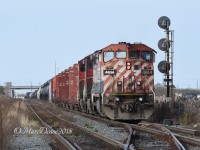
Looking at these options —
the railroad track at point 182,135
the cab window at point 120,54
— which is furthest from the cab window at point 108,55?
the railroad track at point 182,135

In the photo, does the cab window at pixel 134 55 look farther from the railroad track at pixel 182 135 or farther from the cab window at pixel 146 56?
the railroad track at pixel 182 135

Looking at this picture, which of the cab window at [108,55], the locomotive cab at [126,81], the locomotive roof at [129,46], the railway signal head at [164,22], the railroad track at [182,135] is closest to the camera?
the railroad track at [182,135]

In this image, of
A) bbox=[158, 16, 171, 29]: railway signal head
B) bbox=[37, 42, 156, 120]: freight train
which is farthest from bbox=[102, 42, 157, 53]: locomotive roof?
bbox=[158, 16, 171, 29]: railway signal head

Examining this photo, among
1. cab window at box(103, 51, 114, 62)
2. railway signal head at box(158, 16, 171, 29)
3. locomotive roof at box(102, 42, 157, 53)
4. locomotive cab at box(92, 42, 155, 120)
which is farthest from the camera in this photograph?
railway signal head at box(158, 16, 171, 29)

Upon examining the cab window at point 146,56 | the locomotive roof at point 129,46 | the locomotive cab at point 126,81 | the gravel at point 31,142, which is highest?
the locomotive roof at point 129,46

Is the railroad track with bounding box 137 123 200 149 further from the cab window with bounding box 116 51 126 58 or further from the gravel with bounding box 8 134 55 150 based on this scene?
the cab window with bounding box 116 51 126 58

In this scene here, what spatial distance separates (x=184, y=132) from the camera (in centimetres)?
1484

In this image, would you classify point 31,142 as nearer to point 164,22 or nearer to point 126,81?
point 126,81

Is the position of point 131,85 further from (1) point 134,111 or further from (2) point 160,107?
(2) point 160,107

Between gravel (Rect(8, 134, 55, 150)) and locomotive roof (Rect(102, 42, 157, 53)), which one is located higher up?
locomotive roof (Rect(102, 42, 157, 53))

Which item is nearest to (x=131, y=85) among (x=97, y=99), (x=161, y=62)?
(x=97, y=99)

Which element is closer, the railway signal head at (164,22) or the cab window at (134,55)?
the cab window at (134,55)

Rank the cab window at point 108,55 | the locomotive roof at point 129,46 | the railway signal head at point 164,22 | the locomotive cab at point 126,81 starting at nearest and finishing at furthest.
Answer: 1. the locomotive cab at point 126,81
2. the cab window at point 108,55
3. the locomotive roof at point 129,46
4. the railway signal head at point 164,22

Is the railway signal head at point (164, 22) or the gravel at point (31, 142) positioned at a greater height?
the railway signal head at point (164, 22)
